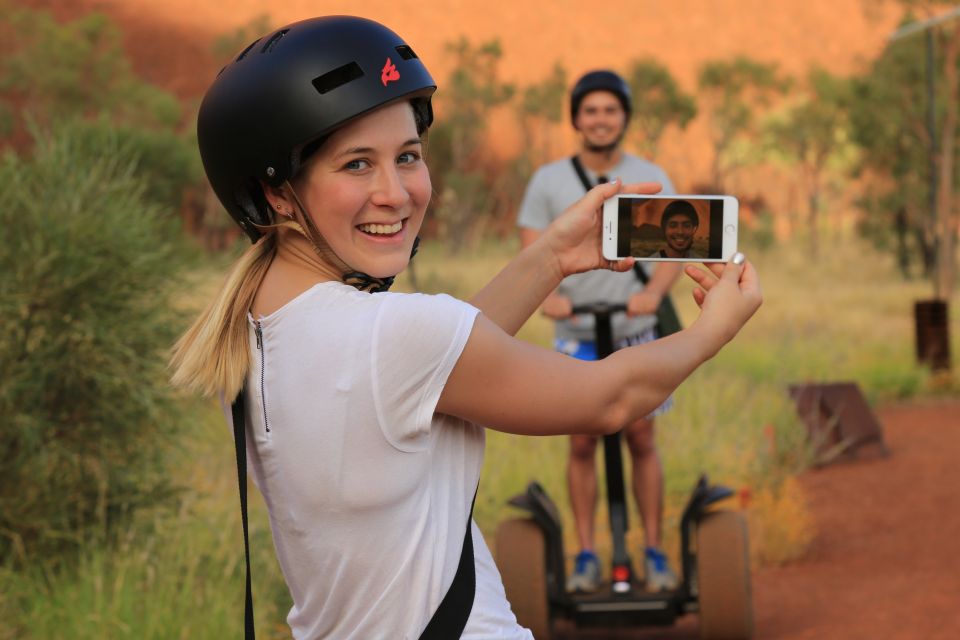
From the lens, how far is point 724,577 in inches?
204

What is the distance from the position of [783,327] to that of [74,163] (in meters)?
12.7

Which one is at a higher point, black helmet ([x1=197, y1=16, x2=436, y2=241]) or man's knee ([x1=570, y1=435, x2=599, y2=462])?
black helmet ([x1=197, y1=16, x2=436, y2=241])

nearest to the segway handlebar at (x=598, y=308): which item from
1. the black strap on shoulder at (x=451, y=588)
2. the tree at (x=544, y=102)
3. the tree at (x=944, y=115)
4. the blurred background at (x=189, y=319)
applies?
the blurred background at (x=189, y=319)

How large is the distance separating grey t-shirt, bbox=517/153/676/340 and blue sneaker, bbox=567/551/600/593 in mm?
897

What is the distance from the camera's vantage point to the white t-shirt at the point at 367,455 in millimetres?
1845

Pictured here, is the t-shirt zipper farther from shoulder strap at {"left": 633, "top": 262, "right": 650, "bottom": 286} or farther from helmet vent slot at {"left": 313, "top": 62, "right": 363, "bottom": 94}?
shoulder strap at {"left": 633, "top": 262, "right": 650, "bottom": 286}

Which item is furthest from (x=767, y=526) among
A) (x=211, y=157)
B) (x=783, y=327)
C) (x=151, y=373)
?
(x=783, y=327)

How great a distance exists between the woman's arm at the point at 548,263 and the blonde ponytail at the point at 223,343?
0.52 metres

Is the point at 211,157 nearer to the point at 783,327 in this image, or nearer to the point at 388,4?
the point at 783,327

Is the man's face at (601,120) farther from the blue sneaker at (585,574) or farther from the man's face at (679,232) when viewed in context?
the man's face at (679,232)

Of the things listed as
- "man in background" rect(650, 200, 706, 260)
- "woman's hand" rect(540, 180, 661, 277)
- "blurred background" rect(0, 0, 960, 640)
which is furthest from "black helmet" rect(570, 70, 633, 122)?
"woman's hand" rect(540, 180, 661, 277)

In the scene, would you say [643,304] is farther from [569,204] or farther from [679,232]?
[679,232]

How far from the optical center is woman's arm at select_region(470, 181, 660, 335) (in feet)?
8.03

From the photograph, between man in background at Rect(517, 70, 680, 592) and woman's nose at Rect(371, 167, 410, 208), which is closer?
woman's nose at Rect(371, 167, 410, 208)
